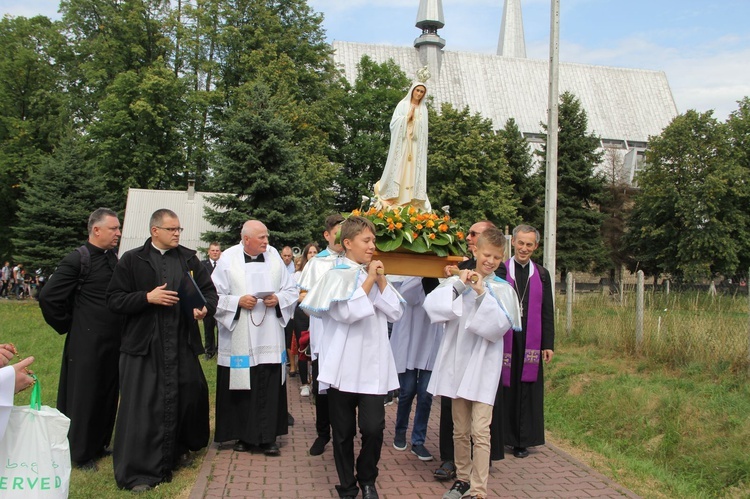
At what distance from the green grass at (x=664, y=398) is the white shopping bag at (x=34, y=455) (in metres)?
4.51

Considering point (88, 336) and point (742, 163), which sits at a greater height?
point (742, 163)

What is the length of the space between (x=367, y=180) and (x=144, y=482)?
33.9 m

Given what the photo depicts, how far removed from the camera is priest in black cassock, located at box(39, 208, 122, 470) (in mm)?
5930

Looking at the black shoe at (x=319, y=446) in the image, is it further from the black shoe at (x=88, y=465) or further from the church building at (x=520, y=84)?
the church building at (x=520, y=84)

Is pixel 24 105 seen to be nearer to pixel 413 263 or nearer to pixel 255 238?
pixel 255 238

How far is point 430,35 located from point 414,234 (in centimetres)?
4918

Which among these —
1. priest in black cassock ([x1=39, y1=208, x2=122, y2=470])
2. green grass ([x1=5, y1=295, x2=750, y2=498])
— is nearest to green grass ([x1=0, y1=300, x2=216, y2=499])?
green grass ([x1=5, y1=295, x2=750, y2=498])

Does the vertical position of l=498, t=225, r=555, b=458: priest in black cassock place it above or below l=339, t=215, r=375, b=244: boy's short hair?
below

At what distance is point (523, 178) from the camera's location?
41344mm

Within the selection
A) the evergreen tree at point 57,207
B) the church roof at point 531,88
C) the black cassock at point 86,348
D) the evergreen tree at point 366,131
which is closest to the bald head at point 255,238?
the black cassock at point 86,348

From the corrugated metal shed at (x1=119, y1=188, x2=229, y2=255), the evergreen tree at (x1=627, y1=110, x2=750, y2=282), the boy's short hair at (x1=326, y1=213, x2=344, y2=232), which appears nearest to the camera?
the boy's short hair at (x1=326, y1=213, x2=344, y2=232)

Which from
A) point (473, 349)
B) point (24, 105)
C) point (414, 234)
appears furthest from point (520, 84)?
point (473, 349)

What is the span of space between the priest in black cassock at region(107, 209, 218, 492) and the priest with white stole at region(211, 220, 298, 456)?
1.56 ft

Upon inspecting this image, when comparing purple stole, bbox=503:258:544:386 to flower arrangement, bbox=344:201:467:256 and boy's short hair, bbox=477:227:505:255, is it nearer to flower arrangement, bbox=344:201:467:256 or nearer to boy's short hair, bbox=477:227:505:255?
flower arrangement, bbox=344:201:467:256
